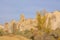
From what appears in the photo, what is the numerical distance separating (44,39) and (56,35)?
325cm

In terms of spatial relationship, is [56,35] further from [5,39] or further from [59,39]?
[5,39]

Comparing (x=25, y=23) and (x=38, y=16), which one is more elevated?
(x=38, y=16)

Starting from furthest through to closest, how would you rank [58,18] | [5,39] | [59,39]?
[58,18]
[59,39]
[5,39]

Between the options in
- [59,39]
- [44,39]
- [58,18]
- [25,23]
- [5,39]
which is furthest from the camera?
[25,23]

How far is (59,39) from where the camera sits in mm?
17234

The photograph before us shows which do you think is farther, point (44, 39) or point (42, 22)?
point (42, 22)

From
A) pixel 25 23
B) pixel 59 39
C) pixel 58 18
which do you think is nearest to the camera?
pixel 59 39

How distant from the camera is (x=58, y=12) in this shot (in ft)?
182

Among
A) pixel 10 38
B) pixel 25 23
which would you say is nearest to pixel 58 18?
pixel 25 23

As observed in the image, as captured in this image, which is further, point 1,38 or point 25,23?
point 25,23

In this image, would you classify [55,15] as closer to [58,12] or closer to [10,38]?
[58,12]

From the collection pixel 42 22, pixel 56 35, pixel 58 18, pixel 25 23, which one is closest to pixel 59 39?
pixel 56 35

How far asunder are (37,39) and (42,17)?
39.3 ft

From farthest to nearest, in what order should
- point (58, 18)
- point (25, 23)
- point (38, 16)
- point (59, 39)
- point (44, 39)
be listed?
1. point (25, 23)
2. point (58, 18)
3. point (38, 16)
4. point (59, 39)
5. point (44, 39)
